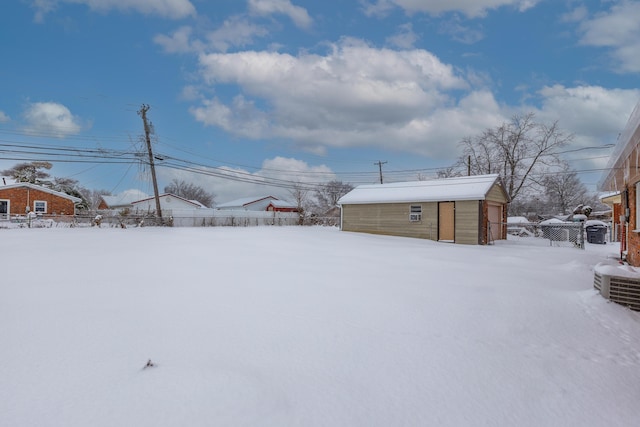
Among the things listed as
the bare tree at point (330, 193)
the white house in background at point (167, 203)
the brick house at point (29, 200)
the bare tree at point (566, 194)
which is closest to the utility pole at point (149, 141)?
the brick house at point (29, 200)

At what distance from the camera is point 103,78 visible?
1745 cm

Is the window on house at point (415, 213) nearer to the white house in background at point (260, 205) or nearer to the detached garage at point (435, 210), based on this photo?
the detached garage at point (435, 210)

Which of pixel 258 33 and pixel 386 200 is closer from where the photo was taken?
pixel 258 33

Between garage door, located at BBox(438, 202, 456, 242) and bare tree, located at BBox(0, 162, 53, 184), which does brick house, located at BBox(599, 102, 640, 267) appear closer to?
garage door, located at BBox(438, 202, 456, 242)

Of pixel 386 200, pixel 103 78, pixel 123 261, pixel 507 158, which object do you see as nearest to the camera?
pixel 123 261

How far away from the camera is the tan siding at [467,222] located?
16.2m

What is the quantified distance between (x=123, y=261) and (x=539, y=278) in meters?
8.50

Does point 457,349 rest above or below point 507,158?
below

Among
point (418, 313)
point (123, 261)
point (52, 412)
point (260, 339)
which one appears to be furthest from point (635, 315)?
point (123, 261)

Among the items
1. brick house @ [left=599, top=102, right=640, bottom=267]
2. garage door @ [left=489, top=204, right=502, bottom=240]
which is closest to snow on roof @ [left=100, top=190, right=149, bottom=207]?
garage door @ [left=489, top=204, right=502, bottom=240]

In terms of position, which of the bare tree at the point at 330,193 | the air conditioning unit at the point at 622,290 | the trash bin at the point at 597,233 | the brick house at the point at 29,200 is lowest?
the air conditioning unit at the point at 622,290

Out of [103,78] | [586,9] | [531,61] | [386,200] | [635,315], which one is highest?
[103,78]

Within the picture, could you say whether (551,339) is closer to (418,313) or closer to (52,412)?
(418,313)

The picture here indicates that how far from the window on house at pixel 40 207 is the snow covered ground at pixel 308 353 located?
29.7m
